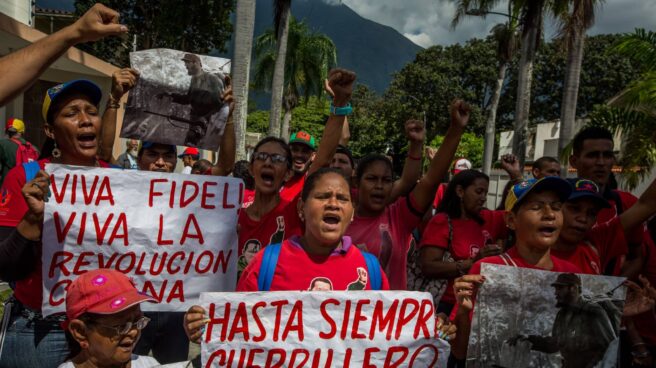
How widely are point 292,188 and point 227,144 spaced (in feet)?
1.73

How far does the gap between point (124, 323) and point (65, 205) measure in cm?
90

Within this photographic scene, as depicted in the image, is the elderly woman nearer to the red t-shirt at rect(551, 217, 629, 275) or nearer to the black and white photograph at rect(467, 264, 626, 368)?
the black and white photograph at rect(467, 264, 626, 368)

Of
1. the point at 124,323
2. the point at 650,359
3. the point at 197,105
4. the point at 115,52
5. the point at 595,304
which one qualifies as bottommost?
the point at 650,359

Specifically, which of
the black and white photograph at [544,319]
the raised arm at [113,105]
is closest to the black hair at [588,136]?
the black and white photograph at [544,319]

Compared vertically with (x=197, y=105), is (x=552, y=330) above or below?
below

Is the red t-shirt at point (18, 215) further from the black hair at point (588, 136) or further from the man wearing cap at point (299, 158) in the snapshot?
the black hair at point (588, 136)

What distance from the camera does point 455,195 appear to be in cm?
427

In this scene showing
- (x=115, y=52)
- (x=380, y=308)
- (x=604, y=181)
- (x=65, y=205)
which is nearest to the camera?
(x=380, y=308)

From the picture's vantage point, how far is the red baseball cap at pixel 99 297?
2338 mm

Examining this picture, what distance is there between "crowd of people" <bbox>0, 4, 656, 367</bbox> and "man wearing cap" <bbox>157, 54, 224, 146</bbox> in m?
0.08

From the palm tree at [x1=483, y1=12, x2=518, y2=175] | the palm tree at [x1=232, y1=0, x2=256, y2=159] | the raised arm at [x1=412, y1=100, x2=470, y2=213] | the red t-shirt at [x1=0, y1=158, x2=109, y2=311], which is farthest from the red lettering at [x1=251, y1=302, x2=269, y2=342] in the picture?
the palm tree at [x1=483, y1=12, x2=518, y2=175]

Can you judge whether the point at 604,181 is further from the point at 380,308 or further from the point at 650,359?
the point at 380,308

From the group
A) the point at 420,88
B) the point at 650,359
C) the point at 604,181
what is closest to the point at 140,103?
the point at 604,181

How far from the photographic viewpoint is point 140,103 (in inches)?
141
